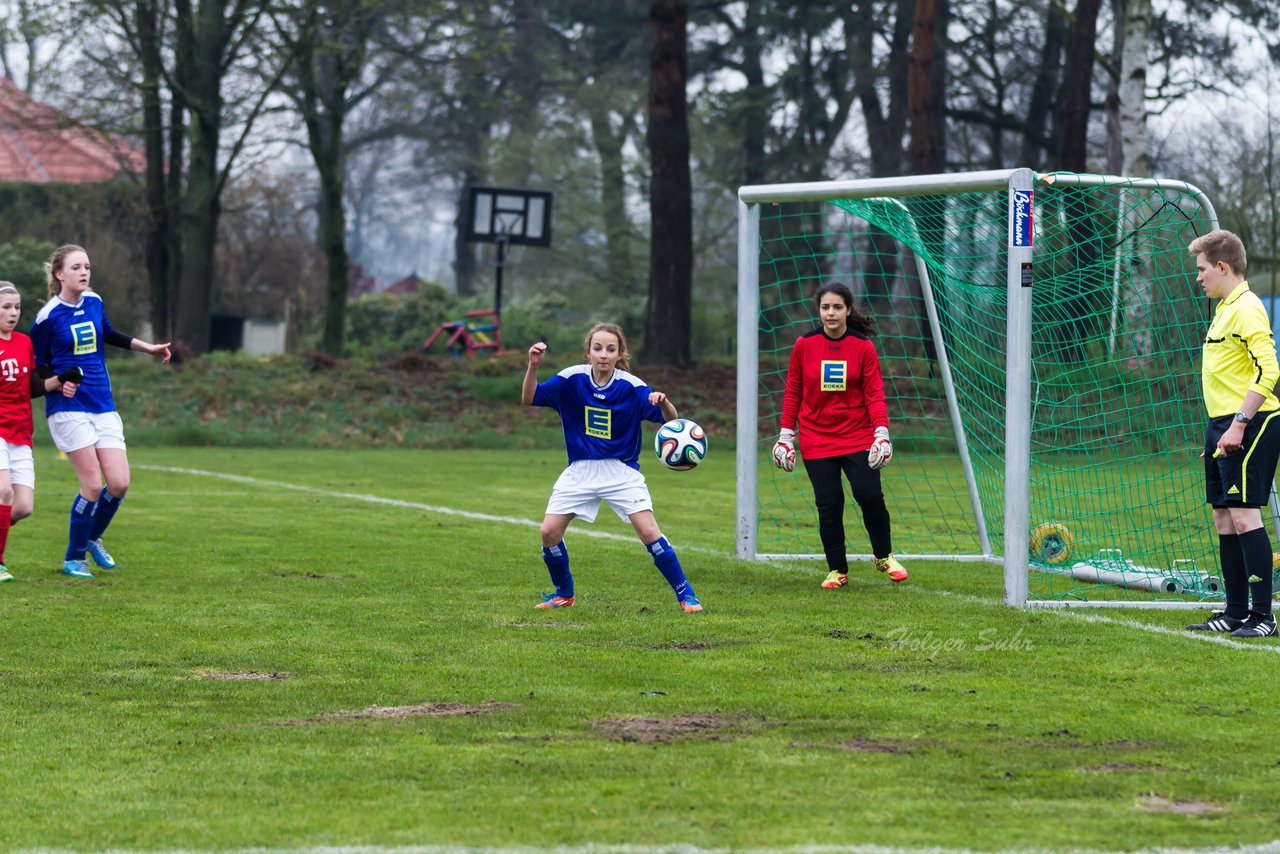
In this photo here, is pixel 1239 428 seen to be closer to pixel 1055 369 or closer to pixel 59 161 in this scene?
pixel 1055 369

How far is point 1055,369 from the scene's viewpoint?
1043 centimetres

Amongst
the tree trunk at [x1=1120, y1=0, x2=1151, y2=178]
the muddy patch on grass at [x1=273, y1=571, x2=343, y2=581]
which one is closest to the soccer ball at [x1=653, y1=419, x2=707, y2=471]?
the muddy patch on grass at [x1=273, y1=571, x2=343, y2=581]

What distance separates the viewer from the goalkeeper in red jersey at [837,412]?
861cm

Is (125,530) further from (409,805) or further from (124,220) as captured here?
(124,220)

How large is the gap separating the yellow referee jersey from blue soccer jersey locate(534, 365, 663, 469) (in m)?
2.65

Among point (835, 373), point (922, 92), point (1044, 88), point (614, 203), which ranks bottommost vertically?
point (835, 373)

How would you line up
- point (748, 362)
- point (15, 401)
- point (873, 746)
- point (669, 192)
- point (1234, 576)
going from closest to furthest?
1. point (873, 746)
2. point (1234, 576)
3. point (15, 401)
4. point (748, 362)
5. point (669, 192)

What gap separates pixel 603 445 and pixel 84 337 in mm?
3361

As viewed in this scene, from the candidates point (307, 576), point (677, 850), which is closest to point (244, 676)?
point (677, 850)

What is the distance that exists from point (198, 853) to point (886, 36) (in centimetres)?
2848

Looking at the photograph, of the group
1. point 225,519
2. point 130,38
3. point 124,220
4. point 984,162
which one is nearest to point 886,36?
point 984,162

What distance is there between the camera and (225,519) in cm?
1221

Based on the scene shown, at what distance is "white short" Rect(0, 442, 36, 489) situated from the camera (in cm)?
853

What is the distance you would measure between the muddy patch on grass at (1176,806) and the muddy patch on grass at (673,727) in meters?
1.35
